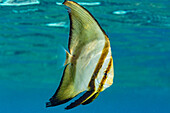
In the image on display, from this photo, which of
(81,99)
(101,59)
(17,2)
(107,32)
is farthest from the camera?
(107,32)

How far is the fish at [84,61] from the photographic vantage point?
41.4 inches

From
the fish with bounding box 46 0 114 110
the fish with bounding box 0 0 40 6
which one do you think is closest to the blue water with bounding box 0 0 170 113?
the fish with bounding box 0 0 40 6

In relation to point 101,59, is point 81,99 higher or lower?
lower

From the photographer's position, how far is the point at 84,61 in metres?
1.16

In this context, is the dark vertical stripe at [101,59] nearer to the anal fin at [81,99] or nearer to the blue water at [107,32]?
the anal fin at [81,99]

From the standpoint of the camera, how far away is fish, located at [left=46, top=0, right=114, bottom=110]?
1053 mm

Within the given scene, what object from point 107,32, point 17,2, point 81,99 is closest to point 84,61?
point 81,99

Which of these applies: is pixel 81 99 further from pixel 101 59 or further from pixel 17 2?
pixel 17 2

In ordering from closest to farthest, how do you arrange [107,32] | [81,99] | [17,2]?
[81,99] < [17,2] < [107,32]

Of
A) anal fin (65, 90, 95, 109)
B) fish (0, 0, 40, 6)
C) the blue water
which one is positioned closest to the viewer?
anal fin (65, 90, 95, 109)

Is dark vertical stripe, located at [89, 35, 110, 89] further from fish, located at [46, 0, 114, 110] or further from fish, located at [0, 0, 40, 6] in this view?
fish, located at [0, 0, 40, 6]

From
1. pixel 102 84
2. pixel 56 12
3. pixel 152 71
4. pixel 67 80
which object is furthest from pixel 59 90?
pixel 152 71

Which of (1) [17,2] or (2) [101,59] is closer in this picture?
(2) [101,59]

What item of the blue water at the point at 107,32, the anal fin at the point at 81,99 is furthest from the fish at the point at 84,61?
the blue water at the point at 107,32
